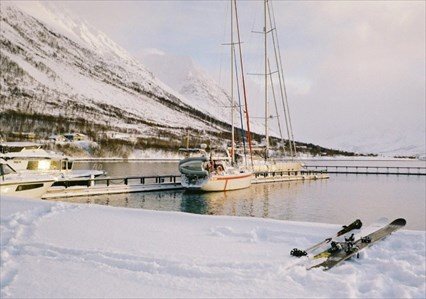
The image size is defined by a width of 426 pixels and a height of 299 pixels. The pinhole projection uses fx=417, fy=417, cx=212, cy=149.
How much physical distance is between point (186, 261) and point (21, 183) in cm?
2608

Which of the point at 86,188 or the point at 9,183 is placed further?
the point at 86,188

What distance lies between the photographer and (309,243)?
11602 mm

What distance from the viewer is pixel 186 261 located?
9656mm

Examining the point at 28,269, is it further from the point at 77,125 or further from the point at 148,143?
the point at 77,125

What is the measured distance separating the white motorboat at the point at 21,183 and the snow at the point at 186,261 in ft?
58.6

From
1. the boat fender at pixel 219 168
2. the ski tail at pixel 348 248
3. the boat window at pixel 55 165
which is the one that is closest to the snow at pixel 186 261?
the ski tail at pixel 348 248

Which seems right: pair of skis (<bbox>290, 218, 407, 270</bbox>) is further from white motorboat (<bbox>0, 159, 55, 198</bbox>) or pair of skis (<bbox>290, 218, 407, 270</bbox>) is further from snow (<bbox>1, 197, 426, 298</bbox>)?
white motorboat (<bbox>0, 159, 55, 198</bbox>)

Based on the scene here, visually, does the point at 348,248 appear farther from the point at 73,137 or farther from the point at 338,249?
the point at 73,137

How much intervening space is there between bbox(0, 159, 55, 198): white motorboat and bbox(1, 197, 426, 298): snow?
1787 cm

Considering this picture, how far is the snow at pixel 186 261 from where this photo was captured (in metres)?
8.06

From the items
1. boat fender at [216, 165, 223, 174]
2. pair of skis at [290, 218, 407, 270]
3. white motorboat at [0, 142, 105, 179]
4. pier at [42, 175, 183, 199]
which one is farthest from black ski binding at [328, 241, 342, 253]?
white motorboat at [0, 142, 105, 179]

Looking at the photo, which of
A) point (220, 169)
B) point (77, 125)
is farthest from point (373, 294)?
point (77, 125)

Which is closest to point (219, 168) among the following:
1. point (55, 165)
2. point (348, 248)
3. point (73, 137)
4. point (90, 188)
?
point (90, 188)

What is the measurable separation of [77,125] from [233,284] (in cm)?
18202
